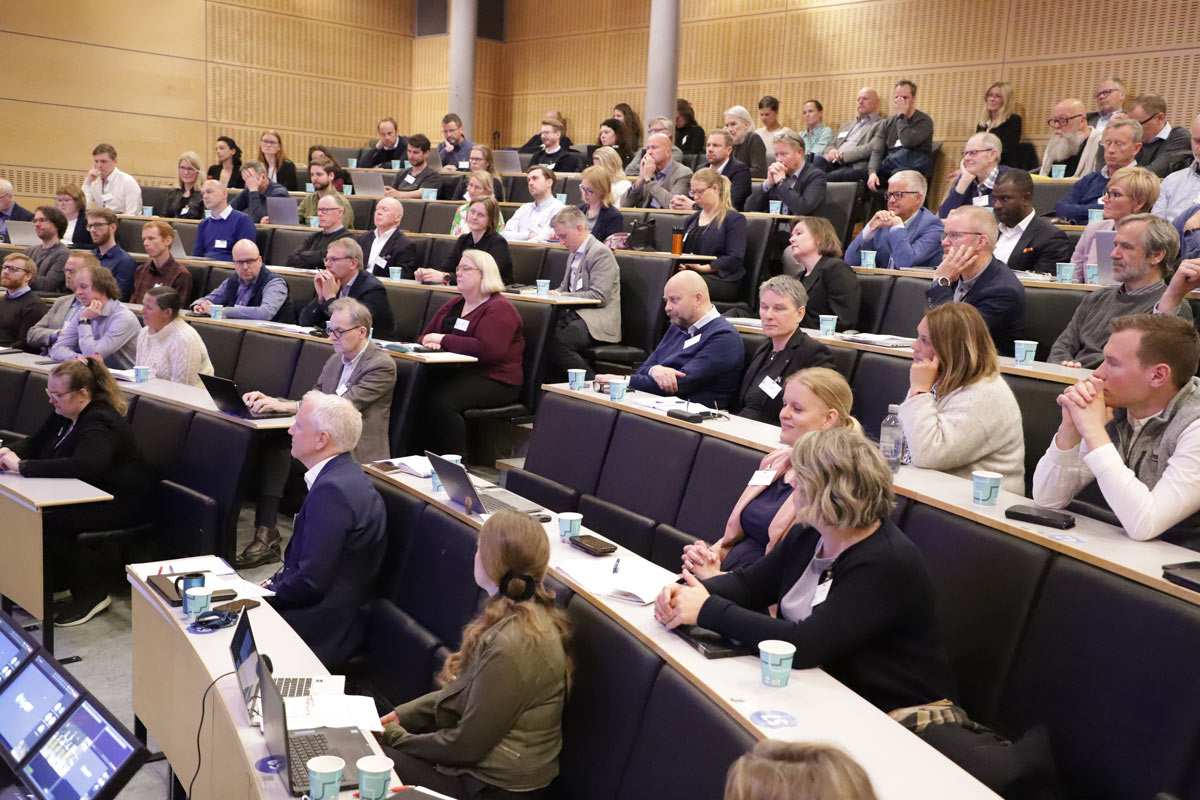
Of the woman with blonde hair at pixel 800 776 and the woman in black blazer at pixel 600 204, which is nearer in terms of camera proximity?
the woman with blonde hair at pixel 800 776

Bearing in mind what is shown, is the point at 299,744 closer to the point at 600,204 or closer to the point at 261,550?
the point at 261,550

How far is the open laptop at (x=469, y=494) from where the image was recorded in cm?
288

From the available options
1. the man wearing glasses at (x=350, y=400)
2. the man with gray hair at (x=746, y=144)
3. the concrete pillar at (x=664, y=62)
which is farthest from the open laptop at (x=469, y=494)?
the concrete pillar at (x=664, y=62)

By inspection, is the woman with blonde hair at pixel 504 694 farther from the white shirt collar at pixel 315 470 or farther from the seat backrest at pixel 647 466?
the seat backrest at pixel 647 466

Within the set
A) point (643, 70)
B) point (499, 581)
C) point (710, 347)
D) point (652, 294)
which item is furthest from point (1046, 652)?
point (643, 70)

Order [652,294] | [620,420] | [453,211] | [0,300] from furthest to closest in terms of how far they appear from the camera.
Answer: [453,211]
[0,300]
[652,294]
[620,420]

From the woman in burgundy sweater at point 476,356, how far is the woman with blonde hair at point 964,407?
2599 millimetres

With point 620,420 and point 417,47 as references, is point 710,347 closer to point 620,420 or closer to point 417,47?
point 620,420

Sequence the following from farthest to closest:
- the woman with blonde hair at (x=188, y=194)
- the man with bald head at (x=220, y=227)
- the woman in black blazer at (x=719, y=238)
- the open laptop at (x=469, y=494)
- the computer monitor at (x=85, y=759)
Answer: the woman with blonde hair at (x=188, y=194) → the man with bald head at (x=220, y=227) → the woman in black blazer at (x=719, y=238) → the open laptop at (x=469, y=494) → the computer monitor at (x=85, y=759)

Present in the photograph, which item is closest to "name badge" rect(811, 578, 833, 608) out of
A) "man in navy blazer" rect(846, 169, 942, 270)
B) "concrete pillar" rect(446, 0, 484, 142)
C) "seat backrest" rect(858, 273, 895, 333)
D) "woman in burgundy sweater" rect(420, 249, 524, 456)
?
"seat backrest" rect(858, 273, 895, 333)

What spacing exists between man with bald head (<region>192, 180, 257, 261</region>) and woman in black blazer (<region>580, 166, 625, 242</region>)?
2.54 m

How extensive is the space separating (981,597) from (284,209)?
22.0 ft

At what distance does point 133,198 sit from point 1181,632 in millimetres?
9042

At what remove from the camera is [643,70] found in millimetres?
10773
